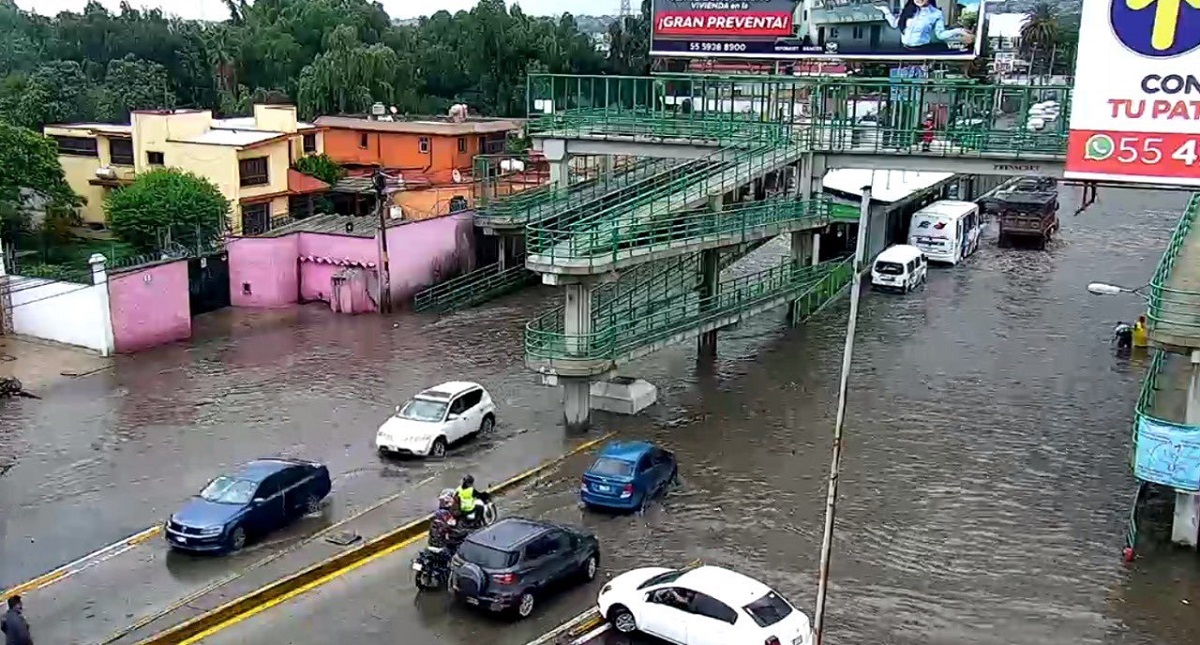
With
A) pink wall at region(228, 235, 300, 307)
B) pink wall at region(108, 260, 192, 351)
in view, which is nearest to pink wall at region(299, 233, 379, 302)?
pink wall at region(228, 235, 300, 307)

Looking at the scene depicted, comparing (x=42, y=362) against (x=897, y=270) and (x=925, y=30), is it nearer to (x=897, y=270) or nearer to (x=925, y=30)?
(x=925, y=30)

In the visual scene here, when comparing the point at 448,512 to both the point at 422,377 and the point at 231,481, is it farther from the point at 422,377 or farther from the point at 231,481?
the point at 422,377

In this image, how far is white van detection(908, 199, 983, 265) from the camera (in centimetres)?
4559

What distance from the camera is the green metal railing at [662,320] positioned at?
2494 cm

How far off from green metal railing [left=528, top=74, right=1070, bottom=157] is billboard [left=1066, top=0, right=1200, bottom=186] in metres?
11.8

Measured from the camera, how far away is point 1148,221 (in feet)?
193

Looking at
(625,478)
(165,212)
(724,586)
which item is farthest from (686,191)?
(165,212)

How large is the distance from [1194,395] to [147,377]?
2410 centimetres

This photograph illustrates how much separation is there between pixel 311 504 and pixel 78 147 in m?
34.1

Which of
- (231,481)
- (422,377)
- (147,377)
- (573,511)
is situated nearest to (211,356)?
(147,377)

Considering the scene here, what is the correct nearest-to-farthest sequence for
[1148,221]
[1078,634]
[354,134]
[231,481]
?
[1078,634]
[231,481]
[354,134]
[1148,221]

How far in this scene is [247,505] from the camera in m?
19.3

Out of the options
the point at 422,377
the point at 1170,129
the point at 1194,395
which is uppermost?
the point at 1170,129

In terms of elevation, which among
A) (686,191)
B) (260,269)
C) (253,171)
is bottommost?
(260,269)
